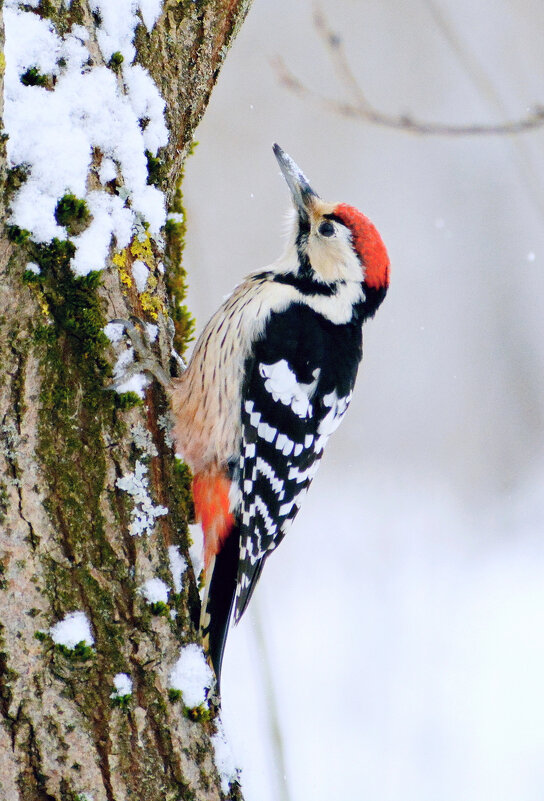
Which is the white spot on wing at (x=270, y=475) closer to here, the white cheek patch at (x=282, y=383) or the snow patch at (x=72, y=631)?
the white cheek patch at (x=282, y=383)

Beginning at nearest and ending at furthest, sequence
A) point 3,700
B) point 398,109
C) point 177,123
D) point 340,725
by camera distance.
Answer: point 3,700 → point 177,123 → point 340,725 → point 398,109

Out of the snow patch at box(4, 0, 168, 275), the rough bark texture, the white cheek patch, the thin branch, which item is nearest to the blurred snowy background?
the thin branch

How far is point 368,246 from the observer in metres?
2.92

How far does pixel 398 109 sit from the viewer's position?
741 cm

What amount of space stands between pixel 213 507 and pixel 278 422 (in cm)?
36

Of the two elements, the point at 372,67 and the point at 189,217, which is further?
the point at 372,67

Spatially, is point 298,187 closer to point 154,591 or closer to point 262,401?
point 262,401

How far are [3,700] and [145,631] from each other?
13.5 inches

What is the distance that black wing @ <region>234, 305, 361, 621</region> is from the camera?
2.66 m

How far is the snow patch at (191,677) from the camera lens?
184cm

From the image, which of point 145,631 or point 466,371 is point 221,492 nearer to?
point 145,631

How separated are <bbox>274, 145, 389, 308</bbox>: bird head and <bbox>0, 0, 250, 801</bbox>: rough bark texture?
3.53ft

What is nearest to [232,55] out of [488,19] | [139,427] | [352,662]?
[488,19]

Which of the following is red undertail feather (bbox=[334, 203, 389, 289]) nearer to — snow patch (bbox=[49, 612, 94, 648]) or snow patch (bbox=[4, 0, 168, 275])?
snow patch (bbox=[4, 0, 168, 275])
